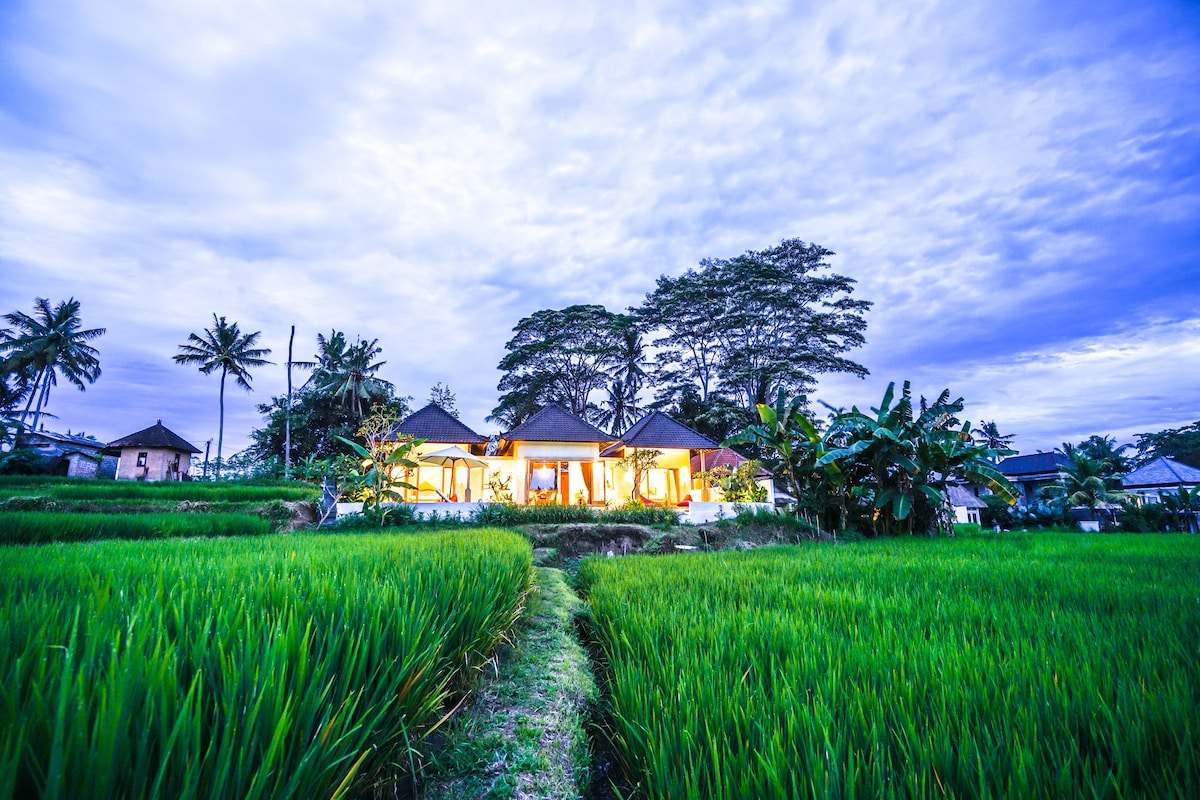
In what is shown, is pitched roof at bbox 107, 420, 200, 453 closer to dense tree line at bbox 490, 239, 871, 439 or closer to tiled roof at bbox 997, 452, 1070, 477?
dense tree line at bbox 490, 239, 871, 439

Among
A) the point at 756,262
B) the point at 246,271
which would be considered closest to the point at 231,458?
the point at 246,271

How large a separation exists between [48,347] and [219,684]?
4374cm

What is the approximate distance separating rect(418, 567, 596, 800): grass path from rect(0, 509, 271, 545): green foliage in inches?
311

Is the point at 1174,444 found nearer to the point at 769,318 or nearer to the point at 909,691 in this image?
the point at 769,318

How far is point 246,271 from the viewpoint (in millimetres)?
25203

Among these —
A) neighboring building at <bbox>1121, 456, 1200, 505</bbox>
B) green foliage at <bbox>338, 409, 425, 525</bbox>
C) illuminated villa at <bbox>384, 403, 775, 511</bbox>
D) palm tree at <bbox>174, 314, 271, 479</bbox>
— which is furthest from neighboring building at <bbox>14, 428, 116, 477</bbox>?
neighboring building at <bbox>1121, 456, 1200, 505</bbox>

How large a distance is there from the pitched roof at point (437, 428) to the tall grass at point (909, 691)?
1593 cm

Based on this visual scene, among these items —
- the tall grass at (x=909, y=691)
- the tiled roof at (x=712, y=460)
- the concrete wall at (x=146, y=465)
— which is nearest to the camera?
the tall grass at (x=909, y=691)

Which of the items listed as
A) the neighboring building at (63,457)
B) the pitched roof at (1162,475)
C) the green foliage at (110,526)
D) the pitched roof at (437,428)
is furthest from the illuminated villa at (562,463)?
the pitched roof at (1162,475)

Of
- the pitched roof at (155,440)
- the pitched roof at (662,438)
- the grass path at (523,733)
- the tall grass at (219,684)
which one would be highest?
the pitched roof at (155,440)

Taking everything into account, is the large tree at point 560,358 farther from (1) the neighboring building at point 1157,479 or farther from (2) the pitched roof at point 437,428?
(1) the neighboring building at point 1157,479

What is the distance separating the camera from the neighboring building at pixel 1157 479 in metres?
23.8

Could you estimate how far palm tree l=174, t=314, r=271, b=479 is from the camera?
1093 inches

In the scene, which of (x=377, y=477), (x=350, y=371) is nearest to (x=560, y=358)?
(x=350, y=371)
